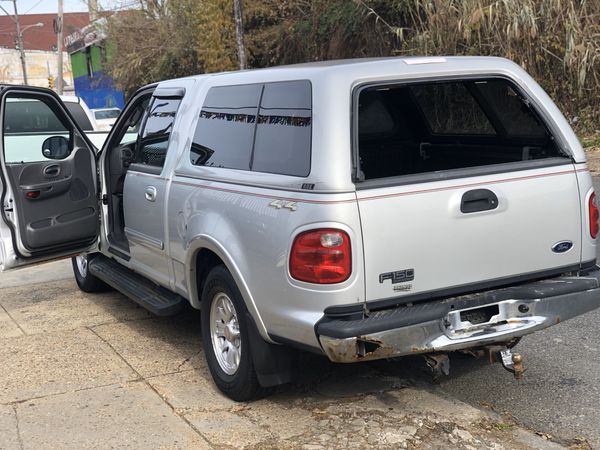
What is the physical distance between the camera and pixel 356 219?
3738mm

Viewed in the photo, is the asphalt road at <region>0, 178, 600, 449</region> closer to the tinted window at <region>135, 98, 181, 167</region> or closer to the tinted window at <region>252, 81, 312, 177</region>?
the tinted window at <region>252, 81, 312, 177</region>

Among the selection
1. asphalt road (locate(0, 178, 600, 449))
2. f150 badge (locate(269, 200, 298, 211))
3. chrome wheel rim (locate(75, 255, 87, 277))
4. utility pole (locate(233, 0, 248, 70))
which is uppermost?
utility pole (locate(233, 0, 248, 70))

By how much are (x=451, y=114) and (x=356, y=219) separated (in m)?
2.84

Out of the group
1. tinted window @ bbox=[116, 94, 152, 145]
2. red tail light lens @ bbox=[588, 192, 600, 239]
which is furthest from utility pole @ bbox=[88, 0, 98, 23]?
red tail light lens @ bbox=[588, 192, 600, 239]

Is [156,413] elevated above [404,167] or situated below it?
below

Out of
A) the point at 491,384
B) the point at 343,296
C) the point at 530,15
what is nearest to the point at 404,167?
the point at 491,384

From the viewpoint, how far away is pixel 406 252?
3.85 m

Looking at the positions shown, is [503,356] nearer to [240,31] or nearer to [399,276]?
[399,276]

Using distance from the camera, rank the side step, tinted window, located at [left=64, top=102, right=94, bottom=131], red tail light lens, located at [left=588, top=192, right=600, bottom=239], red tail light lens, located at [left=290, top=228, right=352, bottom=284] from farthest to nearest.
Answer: tinted window, located at [left=64, top=102, right=94, bottom=131]
the side step
red tail light lens, located at [left=588, top=192, right=600, bottom=239]
red tail light lens, located at [left=290, top=228, right=352, bottom=284]

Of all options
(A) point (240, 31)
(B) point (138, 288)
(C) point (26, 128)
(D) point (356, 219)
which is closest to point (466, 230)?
(D) point (356, 219)

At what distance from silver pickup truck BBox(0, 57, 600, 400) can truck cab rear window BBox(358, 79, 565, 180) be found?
0.05 ft

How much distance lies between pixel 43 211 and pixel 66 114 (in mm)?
796

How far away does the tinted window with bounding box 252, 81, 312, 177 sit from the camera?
13.2 ft

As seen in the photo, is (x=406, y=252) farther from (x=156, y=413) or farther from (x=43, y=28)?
(x=43, y=28)
